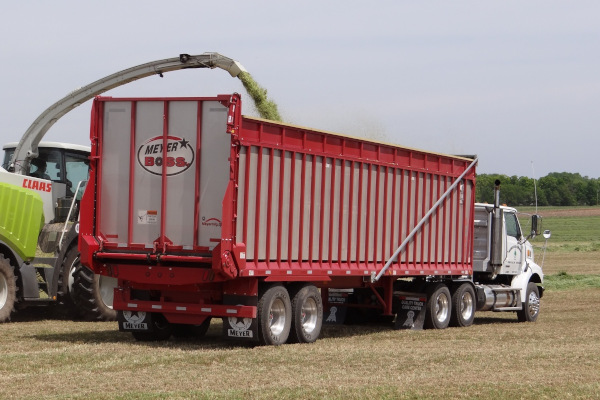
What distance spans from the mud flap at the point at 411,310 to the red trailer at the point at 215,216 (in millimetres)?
2861

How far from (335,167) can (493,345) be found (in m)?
3.67

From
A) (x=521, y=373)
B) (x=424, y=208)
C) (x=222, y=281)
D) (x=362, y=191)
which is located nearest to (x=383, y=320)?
(x=424, y=208)

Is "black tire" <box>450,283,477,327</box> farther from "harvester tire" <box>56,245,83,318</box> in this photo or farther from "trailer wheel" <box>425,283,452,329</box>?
"harvester tire" <box>56,245,83,318</box>

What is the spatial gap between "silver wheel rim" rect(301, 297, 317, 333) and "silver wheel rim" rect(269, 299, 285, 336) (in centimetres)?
62

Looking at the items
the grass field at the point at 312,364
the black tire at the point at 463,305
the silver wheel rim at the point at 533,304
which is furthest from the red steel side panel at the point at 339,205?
the silver wheel rim at the point at 533,304

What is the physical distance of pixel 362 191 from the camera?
17.1 m

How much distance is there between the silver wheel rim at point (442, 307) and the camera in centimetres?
1973

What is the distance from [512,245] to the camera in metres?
22.2

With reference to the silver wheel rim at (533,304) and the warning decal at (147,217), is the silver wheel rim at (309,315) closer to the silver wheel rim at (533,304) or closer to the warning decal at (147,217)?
the warning decal at (147,217)

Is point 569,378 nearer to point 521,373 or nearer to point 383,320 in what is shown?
point 521,373

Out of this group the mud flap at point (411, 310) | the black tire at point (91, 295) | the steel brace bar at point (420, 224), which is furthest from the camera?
the mud flap at point (411, 310)

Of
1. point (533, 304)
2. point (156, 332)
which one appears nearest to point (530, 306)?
point (533, 304)

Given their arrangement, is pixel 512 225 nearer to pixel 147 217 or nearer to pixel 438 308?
pixel 438 308

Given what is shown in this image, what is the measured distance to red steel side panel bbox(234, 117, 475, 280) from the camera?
14.5m
